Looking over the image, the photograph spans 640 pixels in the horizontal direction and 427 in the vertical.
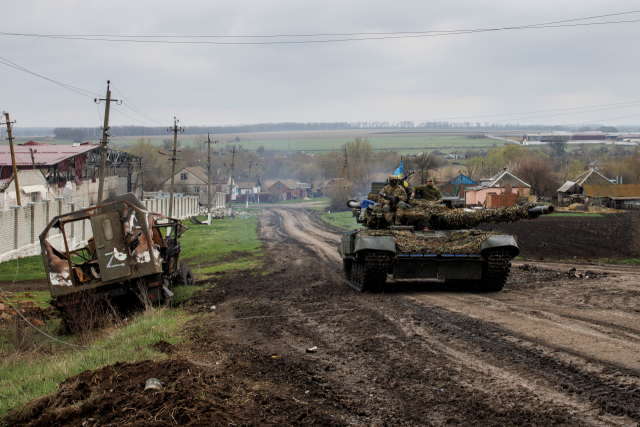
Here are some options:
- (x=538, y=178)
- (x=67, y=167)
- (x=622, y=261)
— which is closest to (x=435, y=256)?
(x=622, y=261)

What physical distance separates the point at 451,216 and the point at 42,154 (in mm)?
37065

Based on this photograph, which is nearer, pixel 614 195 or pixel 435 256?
pixel 435 256

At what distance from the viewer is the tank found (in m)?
11.9

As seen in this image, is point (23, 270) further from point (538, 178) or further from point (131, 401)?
point (538, 178)

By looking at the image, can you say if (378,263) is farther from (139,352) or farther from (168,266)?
(139,352)

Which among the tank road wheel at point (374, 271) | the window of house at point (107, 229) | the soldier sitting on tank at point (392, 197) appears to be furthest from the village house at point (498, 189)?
the window of house at point (107, 229)

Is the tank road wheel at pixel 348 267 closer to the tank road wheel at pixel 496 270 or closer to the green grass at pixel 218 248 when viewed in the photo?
the tank road wheel at pixel 496 270

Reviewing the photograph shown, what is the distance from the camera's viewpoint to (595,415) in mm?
4711

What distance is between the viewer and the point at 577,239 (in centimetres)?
2617

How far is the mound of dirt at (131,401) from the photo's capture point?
4.83 meters

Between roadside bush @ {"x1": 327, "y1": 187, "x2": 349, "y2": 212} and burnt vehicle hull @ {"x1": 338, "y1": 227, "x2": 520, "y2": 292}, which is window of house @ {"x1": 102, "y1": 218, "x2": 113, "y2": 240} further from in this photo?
roadside bush @ {"x1": 327, "y1": 187, "x2": 349, "y2": 212}

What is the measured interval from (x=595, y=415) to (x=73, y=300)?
905 centimetres

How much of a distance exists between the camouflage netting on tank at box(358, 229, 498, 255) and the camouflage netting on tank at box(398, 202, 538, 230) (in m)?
0.29

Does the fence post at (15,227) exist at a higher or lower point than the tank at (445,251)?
lower
